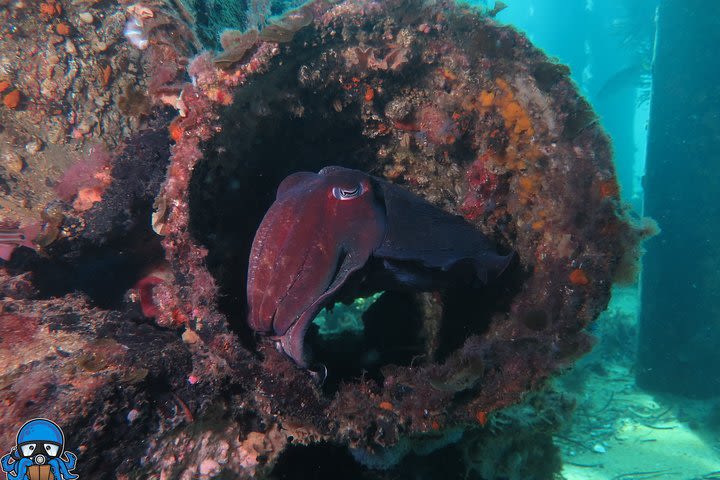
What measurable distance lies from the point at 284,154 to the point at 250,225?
3.13ft

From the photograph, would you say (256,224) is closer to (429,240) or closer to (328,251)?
(328,251)

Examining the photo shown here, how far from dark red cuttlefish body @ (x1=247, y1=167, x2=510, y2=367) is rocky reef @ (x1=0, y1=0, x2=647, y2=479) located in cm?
30

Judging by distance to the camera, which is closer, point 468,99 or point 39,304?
point 39,304

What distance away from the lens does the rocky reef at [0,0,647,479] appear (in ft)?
7.98

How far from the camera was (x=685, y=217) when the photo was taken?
9.83m

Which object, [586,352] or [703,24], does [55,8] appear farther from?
[703,24]

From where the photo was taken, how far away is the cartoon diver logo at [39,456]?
181cm

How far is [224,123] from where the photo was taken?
9.99 feet

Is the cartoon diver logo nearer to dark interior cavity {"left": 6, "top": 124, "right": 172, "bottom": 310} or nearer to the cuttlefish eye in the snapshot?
dark interior cavity {"left": 6, "top": 124, "right": 172, "bottom": 310}

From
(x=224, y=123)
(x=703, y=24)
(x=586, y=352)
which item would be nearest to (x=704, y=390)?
(x=703, y=24)

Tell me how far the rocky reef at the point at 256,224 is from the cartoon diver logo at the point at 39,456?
5 centimetres

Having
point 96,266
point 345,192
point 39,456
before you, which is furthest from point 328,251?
point 96,266

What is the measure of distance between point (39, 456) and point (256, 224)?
8.03ft

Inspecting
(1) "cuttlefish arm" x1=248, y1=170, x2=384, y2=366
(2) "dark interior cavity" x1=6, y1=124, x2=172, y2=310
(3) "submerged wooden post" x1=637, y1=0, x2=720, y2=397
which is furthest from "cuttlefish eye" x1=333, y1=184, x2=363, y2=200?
(3) "submerged wooden post" x1=637, y1=0, x2=720, y2=397
